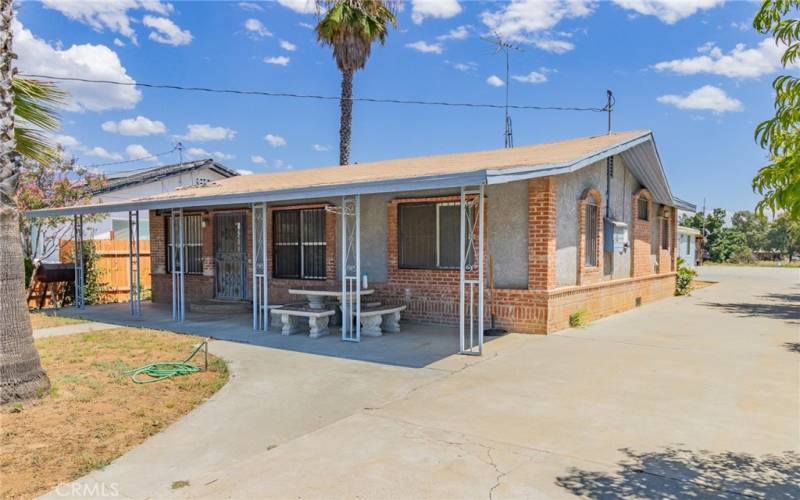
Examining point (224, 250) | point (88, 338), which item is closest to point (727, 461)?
point (88, 338)

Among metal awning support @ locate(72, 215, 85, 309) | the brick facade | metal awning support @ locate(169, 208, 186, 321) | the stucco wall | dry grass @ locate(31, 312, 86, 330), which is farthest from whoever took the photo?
metal awning support @ locate(72, 215, 85, 309)

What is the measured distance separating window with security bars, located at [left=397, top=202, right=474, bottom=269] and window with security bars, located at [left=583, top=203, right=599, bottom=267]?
2742 mm

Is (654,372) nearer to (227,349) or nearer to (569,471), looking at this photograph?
(569,471)

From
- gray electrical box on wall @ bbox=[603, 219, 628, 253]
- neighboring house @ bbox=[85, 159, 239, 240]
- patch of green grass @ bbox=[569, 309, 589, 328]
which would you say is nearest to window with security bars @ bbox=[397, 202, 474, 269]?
patch of green grass @ bbox=[569, 309, 589, 328]

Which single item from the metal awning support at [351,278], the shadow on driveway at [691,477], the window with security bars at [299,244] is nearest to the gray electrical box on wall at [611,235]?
the metal awning support at [351,278]

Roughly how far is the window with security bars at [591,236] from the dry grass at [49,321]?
1066 cm

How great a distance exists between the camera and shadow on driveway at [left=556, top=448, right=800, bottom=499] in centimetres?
343

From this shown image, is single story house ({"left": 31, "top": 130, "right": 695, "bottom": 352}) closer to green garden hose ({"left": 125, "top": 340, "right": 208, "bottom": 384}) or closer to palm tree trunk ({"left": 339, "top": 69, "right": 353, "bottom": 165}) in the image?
green garden hose ({"left": 125, "top": 340, "right": 208, "bottom": 384})

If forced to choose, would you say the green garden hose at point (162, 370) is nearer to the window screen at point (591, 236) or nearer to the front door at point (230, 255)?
the front door at point (230, 255)

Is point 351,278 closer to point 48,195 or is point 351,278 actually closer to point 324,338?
point 324,338

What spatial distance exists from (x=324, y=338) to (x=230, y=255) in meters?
5.23

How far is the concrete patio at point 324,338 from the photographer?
25.2 feet

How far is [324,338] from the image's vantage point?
9141mm

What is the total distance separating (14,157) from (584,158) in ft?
25.8
